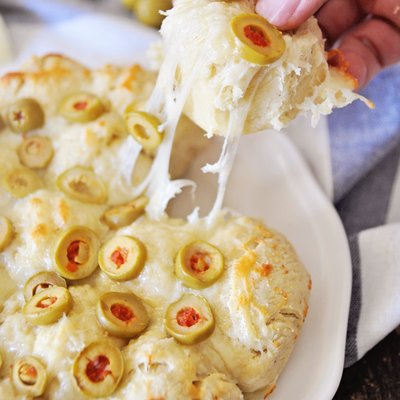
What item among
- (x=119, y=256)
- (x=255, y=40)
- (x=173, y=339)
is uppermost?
(x=255, y=40)

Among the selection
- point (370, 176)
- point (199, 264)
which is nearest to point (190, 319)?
point (199, 264)

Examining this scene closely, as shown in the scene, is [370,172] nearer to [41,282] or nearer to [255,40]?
[255,40]

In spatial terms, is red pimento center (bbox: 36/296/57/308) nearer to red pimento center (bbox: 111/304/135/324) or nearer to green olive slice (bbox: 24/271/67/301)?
green olive slice (bbox: 24/271/67/301)

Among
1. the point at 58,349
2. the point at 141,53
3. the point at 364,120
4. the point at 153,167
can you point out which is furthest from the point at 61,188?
the point at 364,120

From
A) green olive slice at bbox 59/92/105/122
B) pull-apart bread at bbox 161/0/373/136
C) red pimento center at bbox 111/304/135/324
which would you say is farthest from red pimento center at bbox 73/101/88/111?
red pimento center at bbox 111/304/135/324

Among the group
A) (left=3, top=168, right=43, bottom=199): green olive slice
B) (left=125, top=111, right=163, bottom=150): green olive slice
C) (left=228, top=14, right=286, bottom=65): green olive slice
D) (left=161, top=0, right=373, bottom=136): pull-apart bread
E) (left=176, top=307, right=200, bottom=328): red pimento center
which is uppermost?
(left=228, top=14, right=286, bottom=65): green olive slice

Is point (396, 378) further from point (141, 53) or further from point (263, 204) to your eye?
point (141, 53)
